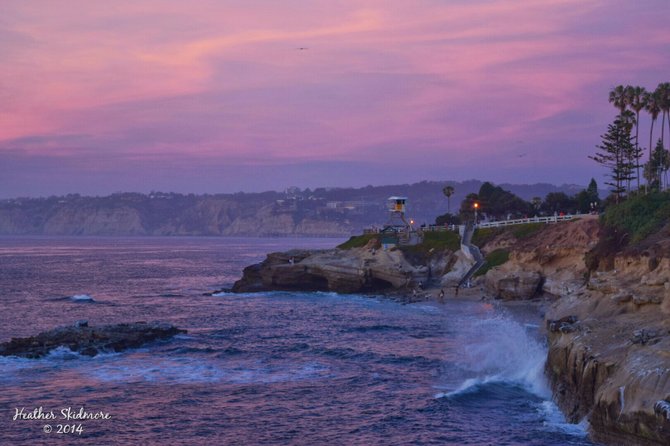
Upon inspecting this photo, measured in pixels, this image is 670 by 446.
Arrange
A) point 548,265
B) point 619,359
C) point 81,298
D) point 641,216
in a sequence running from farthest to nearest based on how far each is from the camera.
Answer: point 81,298 → point 548,265 → point 641,216 → point 619,359

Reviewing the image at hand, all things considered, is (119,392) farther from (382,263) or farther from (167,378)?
(382,263)

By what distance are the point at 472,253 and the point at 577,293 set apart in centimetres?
3493

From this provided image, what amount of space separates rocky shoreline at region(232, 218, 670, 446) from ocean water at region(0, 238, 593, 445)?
2.25 meters

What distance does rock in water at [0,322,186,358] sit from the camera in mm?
40375

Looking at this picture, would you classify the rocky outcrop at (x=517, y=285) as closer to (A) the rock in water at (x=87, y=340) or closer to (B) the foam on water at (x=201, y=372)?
(B) the foam on water at (x=201, y=372)

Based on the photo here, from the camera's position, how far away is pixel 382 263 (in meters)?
76.6

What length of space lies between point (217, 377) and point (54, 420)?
29.4 feet

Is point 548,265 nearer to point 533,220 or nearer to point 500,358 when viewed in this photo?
point 533,220

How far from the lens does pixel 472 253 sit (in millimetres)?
74375

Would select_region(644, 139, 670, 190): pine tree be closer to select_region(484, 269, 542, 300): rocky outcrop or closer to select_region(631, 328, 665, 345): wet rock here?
select_region(484, 269, 542, 300): rocky outcrop

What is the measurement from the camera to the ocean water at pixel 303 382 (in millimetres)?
26141

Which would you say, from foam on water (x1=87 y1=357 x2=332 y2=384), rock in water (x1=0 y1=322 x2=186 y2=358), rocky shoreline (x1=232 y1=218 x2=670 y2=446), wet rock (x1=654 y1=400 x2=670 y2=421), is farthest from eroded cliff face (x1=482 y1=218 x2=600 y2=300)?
wet rock (x1=654 y1=400 x2=670 y2=421)

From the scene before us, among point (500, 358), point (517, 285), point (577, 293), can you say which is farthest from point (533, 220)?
point (500, 358)

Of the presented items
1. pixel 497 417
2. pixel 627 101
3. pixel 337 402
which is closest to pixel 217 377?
pixel 337 402
